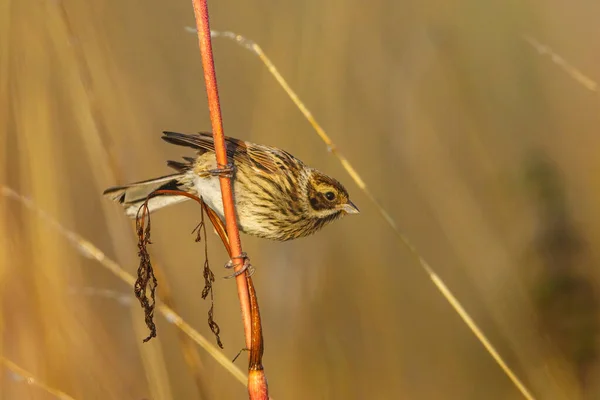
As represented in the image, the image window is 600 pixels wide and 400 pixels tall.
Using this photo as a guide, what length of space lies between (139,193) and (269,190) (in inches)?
14.9

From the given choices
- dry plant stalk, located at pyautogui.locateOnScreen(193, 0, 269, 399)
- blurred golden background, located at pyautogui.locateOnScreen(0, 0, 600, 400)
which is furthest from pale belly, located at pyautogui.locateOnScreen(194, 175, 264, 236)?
dry plant stalk, located at pyautogui.locateOnScreen(193, 0, 269, 399)

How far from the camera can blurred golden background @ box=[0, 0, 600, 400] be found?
205 centimetres

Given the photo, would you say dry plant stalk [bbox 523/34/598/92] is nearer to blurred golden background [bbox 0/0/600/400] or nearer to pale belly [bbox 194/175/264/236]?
blurred golden background [bbox 0/0/600/400]

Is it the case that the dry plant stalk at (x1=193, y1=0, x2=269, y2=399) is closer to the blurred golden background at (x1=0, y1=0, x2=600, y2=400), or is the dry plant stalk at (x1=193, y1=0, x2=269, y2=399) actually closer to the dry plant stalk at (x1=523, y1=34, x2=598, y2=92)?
the blurred golden background at (x1=0, y1=0, x2=600, y2=400)

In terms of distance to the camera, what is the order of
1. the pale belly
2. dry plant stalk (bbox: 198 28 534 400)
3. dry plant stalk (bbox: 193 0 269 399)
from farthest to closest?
1. the pale belly
2. dry plant stalk (bbox: 198 28 534 400)
3. dry plant stalk (bbox: 193 0 269 399)

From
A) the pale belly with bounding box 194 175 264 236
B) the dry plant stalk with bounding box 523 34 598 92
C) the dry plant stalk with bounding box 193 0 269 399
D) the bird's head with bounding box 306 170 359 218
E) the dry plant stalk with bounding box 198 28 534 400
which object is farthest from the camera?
the bird's head with bounding box 306 170 359 218

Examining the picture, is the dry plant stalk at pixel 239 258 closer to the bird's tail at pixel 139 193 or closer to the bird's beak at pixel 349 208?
the bird's tail at pixel 139 193

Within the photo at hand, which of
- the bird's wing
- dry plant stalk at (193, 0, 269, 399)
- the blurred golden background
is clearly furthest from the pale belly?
dry plant stalk at (193, 0, 269, 399)

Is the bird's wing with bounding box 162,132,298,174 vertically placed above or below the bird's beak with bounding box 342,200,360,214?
above

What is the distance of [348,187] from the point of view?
2.97 meters

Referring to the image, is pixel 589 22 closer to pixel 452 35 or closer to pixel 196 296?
pixel 452 35

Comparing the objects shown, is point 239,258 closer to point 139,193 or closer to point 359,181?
point 359,181

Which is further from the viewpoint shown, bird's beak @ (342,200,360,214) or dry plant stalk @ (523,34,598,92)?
bird's beak @ (342,200,360,214)

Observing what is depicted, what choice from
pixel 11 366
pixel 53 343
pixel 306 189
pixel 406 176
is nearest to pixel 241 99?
pixel 406 176
